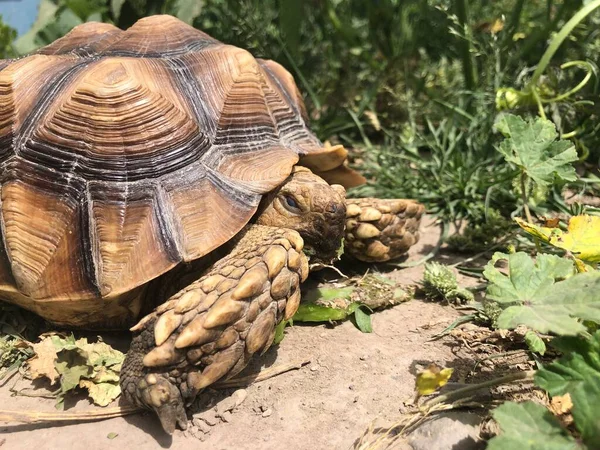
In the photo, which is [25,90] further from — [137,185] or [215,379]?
[215,379]

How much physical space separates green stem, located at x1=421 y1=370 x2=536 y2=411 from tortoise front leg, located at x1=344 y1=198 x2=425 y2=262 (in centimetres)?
99

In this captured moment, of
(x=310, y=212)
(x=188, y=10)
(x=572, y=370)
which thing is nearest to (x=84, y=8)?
(x=188, y=10)

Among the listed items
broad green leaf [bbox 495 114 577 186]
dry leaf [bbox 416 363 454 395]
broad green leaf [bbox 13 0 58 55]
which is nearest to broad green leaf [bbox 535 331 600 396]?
dry leaf [bbox 416 363 454 395]

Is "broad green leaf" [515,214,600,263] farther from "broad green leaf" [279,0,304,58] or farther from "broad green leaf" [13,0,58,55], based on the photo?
"broad green leaf" [13,0,58,55]

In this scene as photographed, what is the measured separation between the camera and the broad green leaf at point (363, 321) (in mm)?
2150

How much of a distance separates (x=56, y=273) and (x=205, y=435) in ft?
2.67

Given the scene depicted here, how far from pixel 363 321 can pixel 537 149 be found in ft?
3.50

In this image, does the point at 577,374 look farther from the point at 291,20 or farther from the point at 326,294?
the point at 291,20

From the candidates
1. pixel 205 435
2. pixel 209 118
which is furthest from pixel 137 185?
pixel 205 435

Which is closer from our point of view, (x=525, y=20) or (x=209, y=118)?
(x=209, y=118)

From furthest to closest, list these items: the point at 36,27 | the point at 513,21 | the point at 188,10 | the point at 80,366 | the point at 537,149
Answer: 1. the point at 36,27
2. the point at 188,10
3. the point at 513,21
4. the point at 537,149
5. the point at 80,366

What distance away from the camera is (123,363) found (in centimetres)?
182

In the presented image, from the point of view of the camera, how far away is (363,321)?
2.19m

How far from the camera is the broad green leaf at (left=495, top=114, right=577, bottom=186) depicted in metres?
2.13
